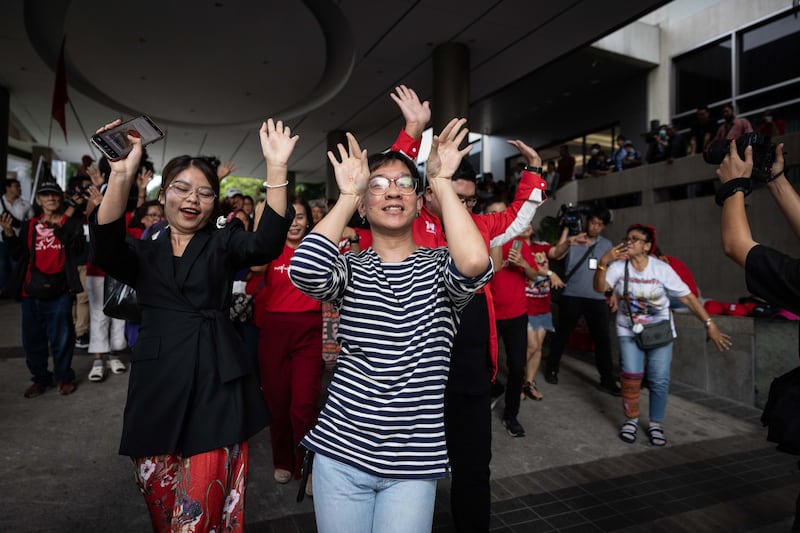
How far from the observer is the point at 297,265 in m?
1.63

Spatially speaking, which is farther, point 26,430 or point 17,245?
point 17,245

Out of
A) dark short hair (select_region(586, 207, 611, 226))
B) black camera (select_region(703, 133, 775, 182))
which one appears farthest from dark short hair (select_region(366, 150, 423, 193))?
dark short hair (select_region(586, 207, 611, 226))

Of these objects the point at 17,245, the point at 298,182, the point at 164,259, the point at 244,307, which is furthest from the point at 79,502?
the point at 298,182

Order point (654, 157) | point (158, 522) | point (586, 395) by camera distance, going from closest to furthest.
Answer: point (158, 522) → point (586, 395) → point (654, 157)

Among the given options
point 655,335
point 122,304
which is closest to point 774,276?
point 655,335

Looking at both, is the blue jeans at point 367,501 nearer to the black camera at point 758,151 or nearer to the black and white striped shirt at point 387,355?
the black and white striped shirt at point 387,355

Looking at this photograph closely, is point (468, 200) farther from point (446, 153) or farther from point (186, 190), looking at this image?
point (186, 190)

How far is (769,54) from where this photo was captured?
13.3 metres

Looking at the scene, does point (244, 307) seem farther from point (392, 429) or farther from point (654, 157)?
point (654, 157)

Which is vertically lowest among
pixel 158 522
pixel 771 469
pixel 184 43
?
pixel 771 469

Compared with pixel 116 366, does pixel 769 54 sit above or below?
above

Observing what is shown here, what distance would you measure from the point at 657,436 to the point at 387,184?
4.07 m

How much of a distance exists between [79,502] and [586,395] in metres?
5.06

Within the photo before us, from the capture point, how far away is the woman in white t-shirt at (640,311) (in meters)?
4.61
